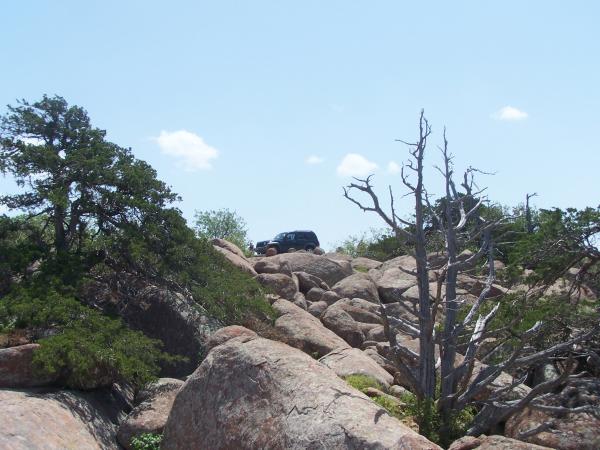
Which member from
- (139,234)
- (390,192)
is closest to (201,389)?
(390,192)

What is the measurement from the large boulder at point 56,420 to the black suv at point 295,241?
28591 millimetres

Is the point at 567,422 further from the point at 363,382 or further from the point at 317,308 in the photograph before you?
the point at 317,308

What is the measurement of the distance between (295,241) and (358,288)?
1657 centimetres

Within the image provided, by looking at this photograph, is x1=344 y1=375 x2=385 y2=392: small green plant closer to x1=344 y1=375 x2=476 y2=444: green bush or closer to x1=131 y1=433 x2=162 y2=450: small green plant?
x1=344 y1=375 x2=476 y2=444: green bush

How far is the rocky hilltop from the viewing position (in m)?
8.89

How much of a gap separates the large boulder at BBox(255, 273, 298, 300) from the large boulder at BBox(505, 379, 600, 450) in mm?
12324

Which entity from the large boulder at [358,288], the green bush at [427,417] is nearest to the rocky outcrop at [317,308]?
the large boulder at [358,288]

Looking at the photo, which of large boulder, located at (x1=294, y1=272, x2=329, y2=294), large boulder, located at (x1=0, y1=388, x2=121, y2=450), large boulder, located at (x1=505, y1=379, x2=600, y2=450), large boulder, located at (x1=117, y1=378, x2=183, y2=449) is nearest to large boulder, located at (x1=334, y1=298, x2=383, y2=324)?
large boulder, located at (x1=294, y1=272, x2=329, y2=294)

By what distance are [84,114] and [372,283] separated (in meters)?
12.8

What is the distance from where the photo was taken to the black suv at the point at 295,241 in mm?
42000

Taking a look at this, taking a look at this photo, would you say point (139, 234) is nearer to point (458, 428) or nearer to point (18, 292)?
point (18, 292)

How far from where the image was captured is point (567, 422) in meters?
11.1

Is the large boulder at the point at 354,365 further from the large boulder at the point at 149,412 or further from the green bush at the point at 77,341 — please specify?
the green bush at the point at 77,341

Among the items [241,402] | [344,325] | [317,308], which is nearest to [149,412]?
[241,402]
